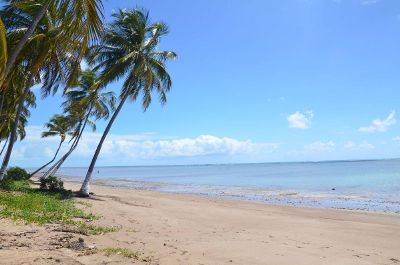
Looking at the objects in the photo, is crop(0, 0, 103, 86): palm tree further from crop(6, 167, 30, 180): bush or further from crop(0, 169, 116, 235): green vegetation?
crop(6, 167, 30, 180): bush

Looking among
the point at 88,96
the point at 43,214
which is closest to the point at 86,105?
the point at 88,96

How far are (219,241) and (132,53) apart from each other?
40.1 feet

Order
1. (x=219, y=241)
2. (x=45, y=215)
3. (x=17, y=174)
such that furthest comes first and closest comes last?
(x=17, y=174)
(x=45, y=215)
(x=219, y=241)

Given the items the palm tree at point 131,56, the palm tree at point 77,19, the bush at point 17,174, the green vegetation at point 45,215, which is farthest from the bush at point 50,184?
the palm tree at point 77,19

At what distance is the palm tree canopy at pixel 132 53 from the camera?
798 inches

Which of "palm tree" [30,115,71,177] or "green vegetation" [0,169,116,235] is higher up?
"palm tree" [30,115,71,177]

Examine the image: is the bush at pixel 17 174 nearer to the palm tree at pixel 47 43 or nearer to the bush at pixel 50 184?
the bush at pixel 50 184

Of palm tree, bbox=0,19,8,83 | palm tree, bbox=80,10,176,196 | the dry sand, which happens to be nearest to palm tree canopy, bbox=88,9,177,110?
→ palm tree, bbox=80,10,176,196

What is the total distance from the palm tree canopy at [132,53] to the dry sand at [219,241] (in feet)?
26.8

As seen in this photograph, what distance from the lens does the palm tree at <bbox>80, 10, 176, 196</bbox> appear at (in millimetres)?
20266

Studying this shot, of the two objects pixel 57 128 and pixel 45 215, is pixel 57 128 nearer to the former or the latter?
pixel 57 128

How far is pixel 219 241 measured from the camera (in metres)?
10.1

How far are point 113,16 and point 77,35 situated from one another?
48.5 ft

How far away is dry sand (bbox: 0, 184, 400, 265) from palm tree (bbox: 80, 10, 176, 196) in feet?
26.3
